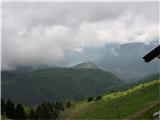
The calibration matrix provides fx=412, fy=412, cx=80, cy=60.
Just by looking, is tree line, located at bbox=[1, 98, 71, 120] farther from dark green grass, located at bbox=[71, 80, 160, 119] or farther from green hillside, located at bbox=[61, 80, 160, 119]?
dark green grass, located at bbox=[71, 80, 160, 119]

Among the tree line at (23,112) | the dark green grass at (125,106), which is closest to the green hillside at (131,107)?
the dark green grass at (125,106)

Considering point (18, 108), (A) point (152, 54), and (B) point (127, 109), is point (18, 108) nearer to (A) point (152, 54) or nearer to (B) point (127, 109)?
(B) point (127, 109)

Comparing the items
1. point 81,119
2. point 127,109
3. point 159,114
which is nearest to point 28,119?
point 81,119

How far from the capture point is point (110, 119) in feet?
306

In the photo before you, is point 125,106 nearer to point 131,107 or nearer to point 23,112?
point 131,107

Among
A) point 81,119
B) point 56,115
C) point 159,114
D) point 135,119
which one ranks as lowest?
point 56,115

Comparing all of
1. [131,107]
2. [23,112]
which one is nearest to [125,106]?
[131,107]

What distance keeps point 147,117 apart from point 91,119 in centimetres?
3711

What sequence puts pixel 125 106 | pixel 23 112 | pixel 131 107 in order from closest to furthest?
pixel 131 107, pixel 125 106, pixel 23 112

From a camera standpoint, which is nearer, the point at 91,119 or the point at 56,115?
the point at 91,119

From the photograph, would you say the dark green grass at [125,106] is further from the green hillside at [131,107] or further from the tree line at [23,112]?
the tree line at [23,112]

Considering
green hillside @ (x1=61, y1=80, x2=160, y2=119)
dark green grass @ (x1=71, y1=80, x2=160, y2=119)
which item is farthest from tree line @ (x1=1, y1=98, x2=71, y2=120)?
dark green grass @ (x1=71, y1=80, x2=160, y2=119)

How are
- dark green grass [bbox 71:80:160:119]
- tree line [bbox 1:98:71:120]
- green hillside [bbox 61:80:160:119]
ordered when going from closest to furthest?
Answer: green hillside [bbox 61:80:160:119], dark green grass [bbox 71:80:160:119], tree line [bbox 1:98:71:120]

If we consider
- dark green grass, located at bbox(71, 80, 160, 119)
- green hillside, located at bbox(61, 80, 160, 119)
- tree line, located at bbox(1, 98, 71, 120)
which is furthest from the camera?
tree line, located at bbox(1, 98, 71, 120)
